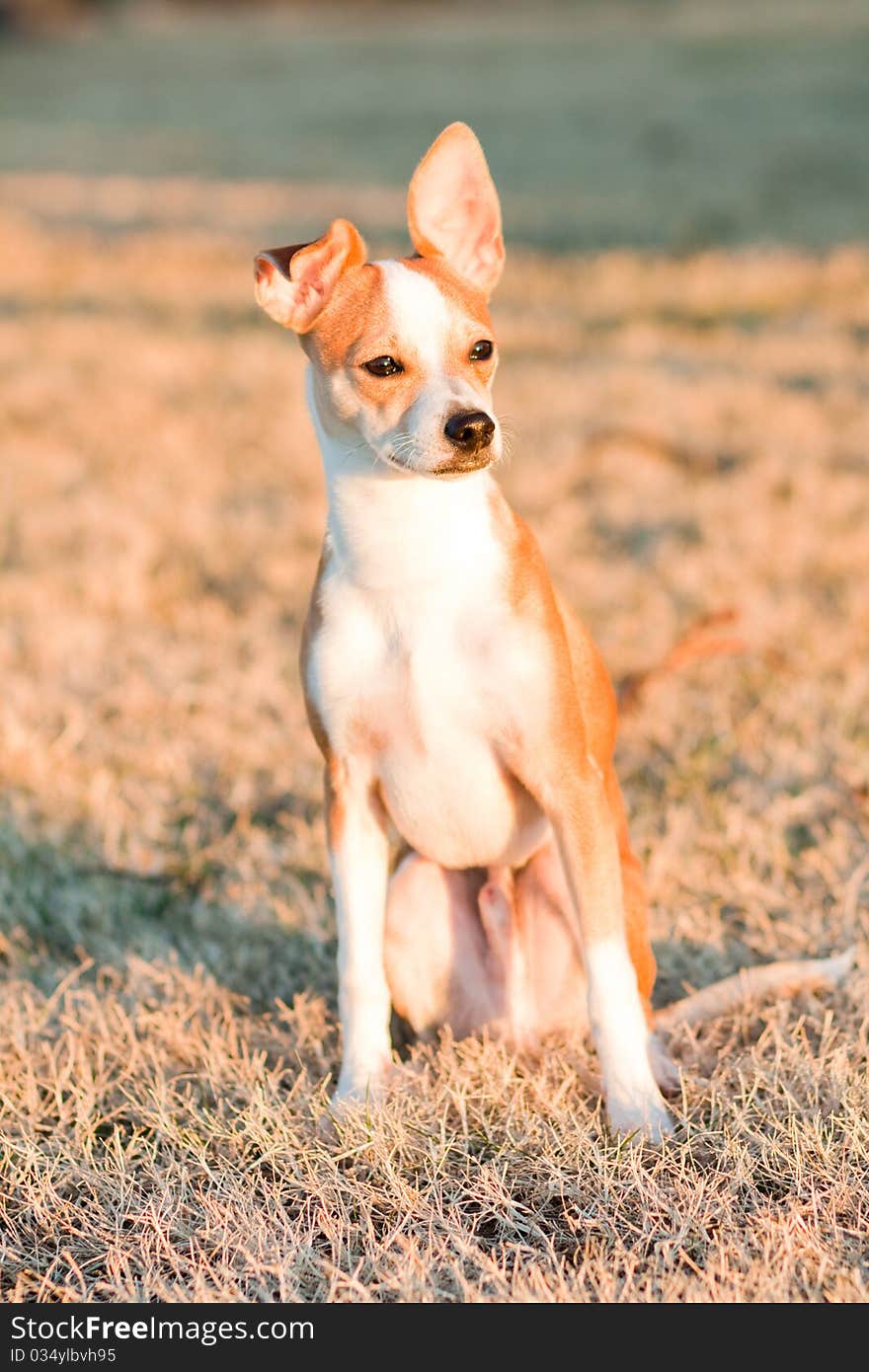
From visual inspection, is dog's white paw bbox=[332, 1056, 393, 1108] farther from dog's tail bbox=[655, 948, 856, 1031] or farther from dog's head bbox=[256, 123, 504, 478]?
dog's head bbox=[256, 123, 504, 478]

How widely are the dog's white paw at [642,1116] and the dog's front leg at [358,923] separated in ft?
1.80

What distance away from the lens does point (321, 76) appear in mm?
31250

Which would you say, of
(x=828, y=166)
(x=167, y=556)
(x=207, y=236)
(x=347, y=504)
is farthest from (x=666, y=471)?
(x=828, y=166)

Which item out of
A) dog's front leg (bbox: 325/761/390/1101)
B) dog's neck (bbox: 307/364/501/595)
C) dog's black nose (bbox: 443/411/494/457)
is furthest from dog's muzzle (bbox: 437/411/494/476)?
dog's front leg (bbox: 325/761/390/1101)

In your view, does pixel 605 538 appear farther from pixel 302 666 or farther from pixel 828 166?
pixel 828 166

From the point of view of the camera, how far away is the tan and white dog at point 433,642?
312cm

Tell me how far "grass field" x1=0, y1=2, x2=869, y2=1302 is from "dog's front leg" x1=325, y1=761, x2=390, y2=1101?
0.10 m

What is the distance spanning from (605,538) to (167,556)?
2.20m

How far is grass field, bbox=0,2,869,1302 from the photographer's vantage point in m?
2.88

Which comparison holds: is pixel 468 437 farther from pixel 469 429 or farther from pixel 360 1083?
pixel 360 1083

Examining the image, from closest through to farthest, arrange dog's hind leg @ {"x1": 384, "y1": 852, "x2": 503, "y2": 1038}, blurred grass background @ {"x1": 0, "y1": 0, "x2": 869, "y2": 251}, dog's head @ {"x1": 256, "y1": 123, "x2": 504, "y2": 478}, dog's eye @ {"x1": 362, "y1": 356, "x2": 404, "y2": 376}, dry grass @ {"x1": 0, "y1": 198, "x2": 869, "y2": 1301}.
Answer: dry grass @ {"x1": 0, "y1": 198, "x2": 869, "y2": 1301} → dog's head @ {"x1": 256, "y1": 123, "x2": 504, "y2": 478} → dog's eye @ {"x1": 362, "y1": 356, "x2": 404, "y2": 376} → dog's hind leg @ {"x1": 384, "y1": 852, "x2": 503, "y2": 1038} → blurred grass background @ {"x1": 0, "y1": 0, "x2": 869, "y2": 251}

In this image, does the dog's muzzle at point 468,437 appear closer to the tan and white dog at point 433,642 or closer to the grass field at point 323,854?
the tan and white dog at point 433,642

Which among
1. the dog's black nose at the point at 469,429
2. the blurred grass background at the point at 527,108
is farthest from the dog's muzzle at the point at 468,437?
the blurred grass background at the point at 527,108

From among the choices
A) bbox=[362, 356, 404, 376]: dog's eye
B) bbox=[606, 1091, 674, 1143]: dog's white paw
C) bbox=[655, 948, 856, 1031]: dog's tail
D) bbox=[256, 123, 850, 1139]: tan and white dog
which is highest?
bbox=[362, 356, 404, 376]: dog's eye
